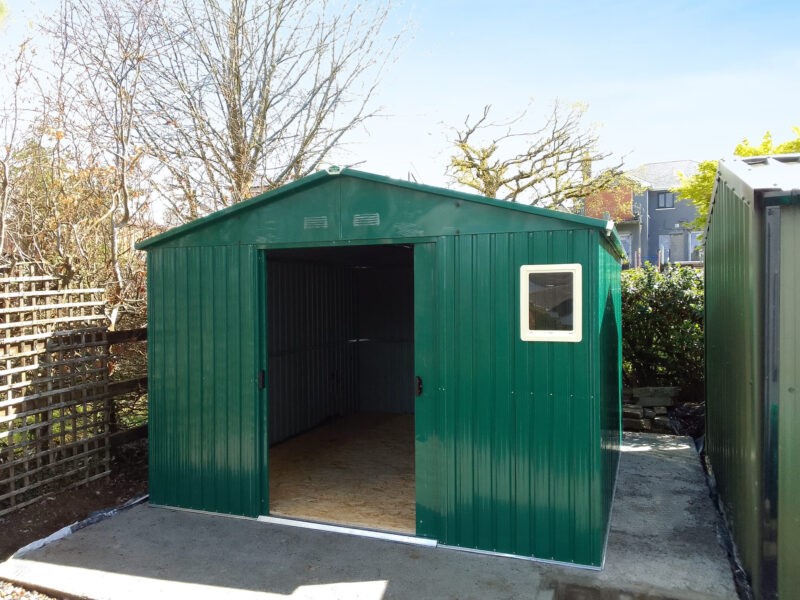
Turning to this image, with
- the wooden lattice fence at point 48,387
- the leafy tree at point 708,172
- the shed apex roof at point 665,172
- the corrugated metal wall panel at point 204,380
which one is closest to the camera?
the corrugated metal wall panel at point 204,380

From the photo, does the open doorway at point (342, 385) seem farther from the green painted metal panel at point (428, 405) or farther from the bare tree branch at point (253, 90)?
the bare tree branch at point (253, 90)

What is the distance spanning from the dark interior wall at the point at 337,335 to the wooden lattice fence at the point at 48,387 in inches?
70.0

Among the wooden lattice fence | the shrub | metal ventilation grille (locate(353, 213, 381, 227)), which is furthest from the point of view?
the shrub

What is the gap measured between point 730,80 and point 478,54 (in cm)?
501

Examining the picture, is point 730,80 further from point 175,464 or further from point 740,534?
point 175,464

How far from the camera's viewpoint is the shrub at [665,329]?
288 inches

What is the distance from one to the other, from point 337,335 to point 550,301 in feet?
16.1

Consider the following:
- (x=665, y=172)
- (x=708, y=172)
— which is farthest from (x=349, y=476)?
(x=665, y=172)

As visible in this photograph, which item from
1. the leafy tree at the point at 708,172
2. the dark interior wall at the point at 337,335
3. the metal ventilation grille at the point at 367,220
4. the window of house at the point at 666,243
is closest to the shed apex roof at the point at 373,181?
the metal ventilation grille at the point at 367,220

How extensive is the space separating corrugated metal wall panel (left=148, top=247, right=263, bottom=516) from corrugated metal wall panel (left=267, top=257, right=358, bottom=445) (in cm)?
180

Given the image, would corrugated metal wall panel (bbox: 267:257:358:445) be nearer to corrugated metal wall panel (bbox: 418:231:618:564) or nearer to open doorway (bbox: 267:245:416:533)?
open doorway (bbox: 267:245:416:533)

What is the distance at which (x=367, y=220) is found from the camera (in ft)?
13.1

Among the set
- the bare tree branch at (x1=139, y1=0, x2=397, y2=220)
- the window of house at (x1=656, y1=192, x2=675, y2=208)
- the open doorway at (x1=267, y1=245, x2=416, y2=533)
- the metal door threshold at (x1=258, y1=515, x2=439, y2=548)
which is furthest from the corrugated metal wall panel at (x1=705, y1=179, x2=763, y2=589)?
the window of house at (x1=656, y1=192, x2=675, y2=208)

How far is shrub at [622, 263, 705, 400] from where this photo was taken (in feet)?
24.0
